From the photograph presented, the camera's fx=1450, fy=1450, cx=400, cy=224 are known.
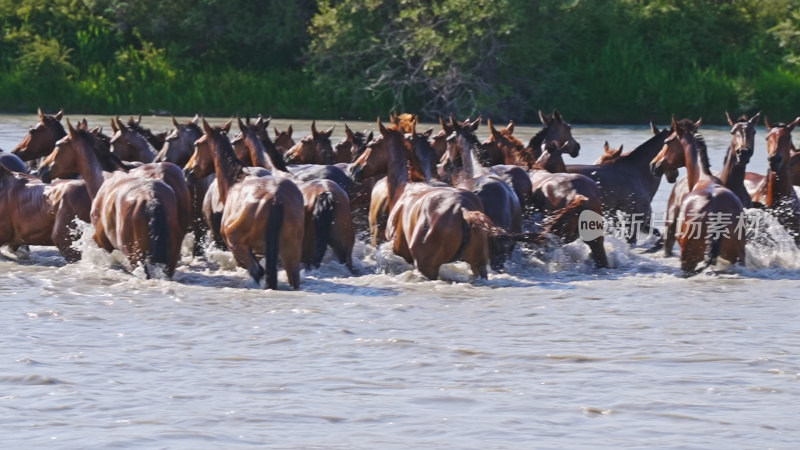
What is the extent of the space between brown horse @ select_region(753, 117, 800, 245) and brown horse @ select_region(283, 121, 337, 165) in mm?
4597

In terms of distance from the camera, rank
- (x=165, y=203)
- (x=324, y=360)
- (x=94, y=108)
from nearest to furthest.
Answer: (x=324, y=360), (x=165, y=203), (x=94, y=108)

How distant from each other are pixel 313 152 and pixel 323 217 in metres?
3.63

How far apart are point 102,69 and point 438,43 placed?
9.01m

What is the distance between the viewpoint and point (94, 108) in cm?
3500

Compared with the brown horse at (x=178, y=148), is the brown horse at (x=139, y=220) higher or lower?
lower

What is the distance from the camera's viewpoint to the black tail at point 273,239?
10.8 m

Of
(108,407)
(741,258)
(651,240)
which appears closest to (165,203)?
(108,407)

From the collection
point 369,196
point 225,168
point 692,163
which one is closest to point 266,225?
point 225,168

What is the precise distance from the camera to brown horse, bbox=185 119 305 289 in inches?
425

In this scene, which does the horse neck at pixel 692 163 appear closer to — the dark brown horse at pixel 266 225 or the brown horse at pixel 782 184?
the brown horse at pixel 782 184

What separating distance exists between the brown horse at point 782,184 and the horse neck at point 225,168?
4.91 m

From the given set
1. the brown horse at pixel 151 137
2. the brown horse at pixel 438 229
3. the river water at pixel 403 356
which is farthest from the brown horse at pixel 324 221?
the brown horse at pixel 151 137

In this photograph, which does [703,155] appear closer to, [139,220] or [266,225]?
[266,225]

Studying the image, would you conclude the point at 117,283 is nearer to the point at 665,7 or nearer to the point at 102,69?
the point at 102,69
